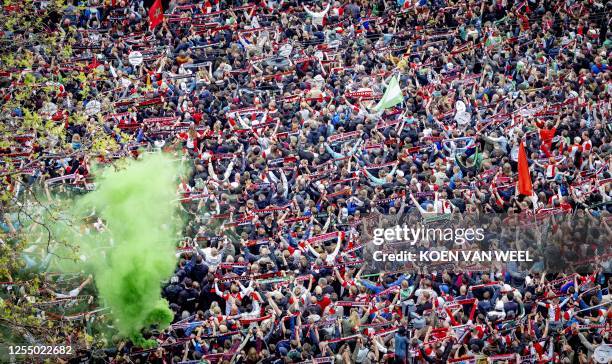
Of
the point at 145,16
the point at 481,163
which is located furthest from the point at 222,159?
the point at 145,16

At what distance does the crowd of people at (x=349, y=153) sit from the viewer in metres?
24.3

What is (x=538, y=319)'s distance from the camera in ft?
80.4

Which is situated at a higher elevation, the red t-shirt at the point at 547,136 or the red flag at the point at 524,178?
the red t-shirt at the point at 547,136

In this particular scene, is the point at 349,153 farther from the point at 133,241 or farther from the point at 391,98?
the point at 133,241

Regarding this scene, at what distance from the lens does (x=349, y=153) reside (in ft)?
95.5

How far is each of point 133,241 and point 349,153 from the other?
560cm

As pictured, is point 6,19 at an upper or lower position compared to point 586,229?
upper

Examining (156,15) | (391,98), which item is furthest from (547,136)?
(156,15)

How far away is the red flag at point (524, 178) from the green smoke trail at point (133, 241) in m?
7.38

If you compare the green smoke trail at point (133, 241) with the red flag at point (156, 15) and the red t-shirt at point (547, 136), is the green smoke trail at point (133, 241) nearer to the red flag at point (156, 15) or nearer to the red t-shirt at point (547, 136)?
the red flag at point (156, 15)

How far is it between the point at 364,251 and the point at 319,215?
1.71 metres

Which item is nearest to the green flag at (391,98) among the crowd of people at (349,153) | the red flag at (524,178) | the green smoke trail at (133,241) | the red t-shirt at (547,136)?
the crowd of people at (349,153)

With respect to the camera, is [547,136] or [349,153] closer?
[349,153]

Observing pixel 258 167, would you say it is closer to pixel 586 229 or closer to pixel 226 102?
pixel 226 102
